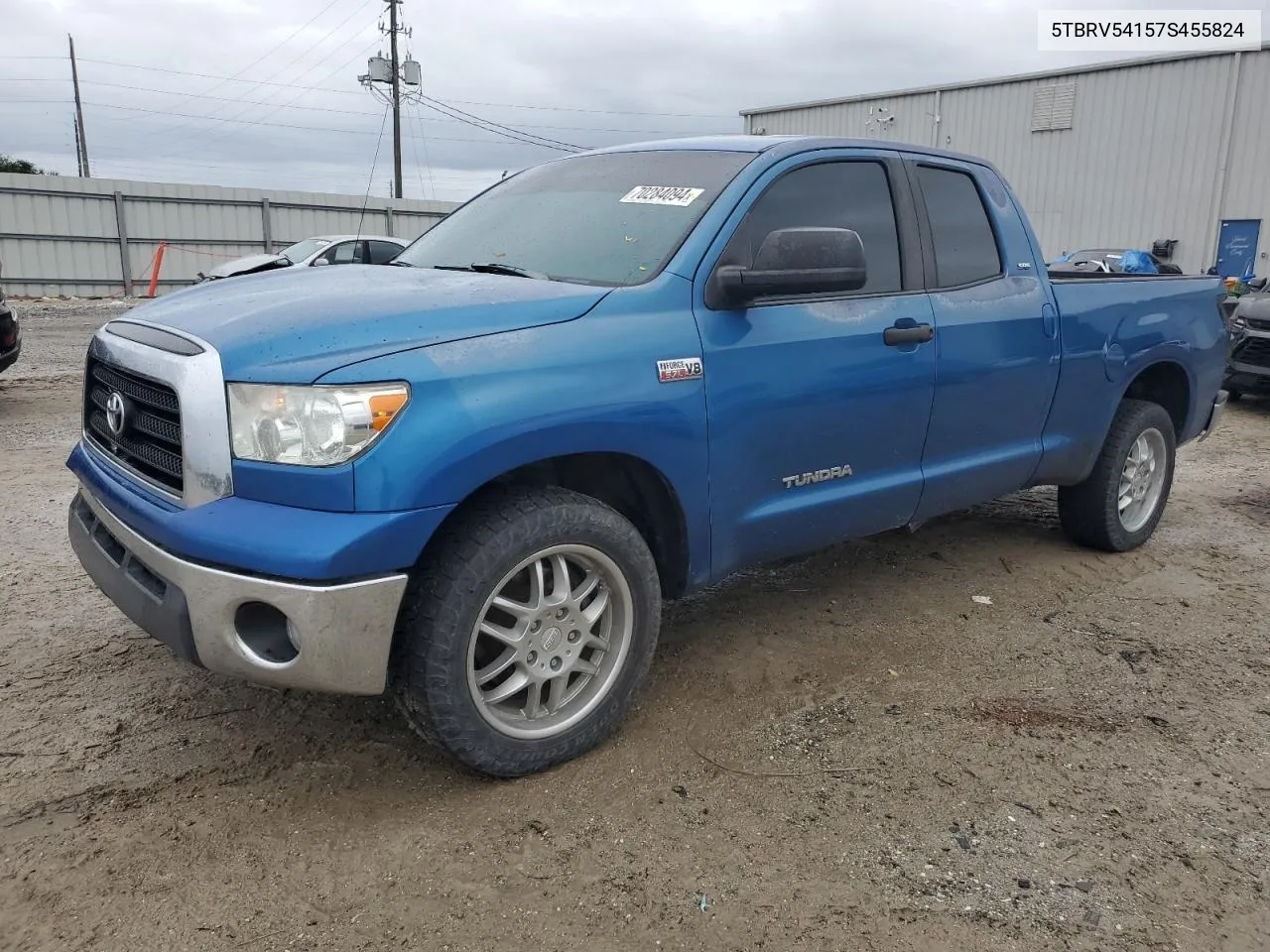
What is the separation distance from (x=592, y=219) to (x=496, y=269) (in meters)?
0.39

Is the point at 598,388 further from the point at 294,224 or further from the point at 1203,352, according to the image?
the point at 294,224

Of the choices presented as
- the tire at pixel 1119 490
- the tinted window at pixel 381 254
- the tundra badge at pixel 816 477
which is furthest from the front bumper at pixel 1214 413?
the tinted window at pixel 381 254

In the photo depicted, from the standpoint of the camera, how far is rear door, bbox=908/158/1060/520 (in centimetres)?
389

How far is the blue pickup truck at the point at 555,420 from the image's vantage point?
245 cm

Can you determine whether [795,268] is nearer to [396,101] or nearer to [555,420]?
[555,420]

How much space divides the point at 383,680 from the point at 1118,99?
2408 cm

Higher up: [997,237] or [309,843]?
[997,237]

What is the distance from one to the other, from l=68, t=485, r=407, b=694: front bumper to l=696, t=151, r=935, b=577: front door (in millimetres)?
1166

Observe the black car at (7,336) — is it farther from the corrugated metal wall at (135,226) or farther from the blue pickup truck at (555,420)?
the corrugated metal wall at (135,226)

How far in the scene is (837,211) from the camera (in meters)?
3.68

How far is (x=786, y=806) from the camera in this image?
277 centimetres

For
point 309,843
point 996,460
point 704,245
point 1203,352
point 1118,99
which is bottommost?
point 309,843

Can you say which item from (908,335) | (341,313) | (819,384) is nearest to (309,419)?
(341,313)

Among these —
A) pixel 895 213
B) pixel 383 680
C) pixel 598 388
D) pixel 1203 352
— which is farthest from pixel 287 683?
pixel 1203 352
